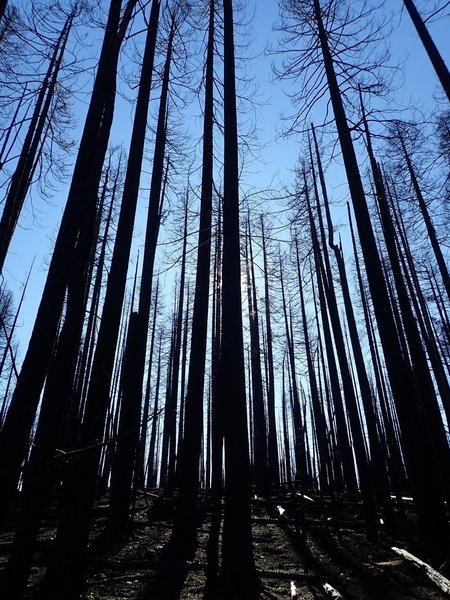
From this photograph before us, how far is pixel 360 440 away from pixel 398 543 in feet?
7.34

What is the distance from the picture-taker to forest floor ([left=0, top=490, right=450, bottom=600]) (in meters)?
3.74

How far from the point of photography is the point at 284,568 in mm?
4750

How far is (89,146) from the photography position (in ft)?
14.0

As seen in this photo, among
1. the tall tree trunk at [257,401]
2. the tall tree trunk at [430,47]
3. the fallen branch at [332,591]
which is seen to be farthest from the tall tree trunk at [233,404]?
the tall tree trunk at [257,401]

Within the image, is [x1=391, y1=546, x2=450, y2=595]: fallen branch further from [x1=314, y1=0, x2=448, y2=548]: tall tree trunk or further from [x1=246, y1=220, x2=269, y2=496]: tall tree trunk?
[x1=246, y1=220, x2=269, y2=496]: tall tree trunk

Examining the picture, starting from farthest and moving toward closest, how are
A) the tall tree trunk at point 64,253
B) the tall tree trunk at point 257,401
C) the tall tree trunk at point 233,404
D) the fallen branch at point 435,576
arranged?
1. the tall tree trunk at point 257,401
2. the tall tree trunk at point 233,404
3. the fallen branch at point 435,576
4. the tall tree trunk at point 64,253

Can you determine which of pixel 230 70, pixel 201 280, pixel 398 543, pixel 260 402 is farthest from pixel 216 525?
pixel 260 402

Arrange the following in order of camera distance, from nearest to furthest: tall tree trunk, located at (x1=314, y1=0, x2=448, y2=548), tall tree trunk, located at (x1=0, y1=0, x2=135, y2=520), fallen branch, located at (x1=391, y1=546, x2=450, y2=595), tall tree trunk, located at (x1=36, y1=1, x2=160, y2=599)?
tall tree trunk, located at (x1=0, y1=0, x2=135, y2=520), tall tree trunk, located at (x1=36, y1=1, x2=160, y2=599), fallen branch, located at (x1=391, y1=546, x2=450, y2=595), tall tree trunk, located at (x1=314, y1=0, x2=448, y2=548)

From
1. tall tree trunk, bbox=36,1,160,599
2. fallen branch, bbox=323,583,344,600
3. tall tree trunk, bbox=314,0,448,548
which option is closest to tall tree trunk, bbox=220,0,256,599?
fallen branch, bbox=323,583,344,600

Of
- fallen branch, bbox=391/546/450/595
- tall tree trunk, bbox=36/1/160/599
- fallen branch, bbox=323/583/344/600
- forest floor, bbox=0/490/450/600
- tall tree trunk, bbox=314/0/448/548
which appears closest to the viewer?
tall tree trunk, bbox=36/1/160/599

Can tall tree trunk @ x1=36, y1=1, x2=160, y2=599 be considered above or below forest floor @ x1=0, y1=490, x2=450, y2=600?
above

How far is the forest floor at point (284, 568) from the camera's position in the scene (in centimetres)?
374

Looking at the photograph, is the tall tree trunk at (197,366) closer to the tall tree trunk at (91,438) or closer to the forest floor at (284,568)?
the forest floor at (284,568)

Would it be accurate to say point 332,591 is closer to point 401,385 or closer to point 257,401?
point 401,385
